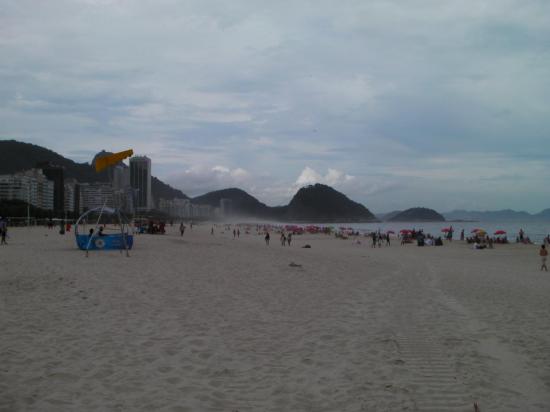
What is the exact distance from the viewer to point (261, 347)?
18.5ft

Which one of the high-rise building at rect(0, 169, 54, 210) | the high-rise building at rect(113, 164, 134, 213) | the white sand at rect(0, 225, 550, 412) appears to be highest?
the high-rise building at rect(0, 169, 54, 210)

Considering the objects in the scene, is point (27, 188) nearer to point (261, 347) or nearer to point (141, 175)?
point (141, 175)

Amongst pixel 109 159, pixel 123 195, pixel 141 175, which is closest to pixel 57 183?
pixel 141 175

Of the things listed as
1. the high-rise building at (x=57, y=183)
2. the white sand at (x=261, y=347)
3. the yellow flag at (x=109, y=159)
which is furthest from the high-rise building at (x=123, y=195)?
the high-rise building at (x=57, y=183)

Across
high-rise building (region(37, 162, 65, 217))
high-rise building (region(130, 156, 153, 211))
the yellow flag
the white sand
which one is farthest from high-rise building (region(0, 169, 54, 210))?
the white sand

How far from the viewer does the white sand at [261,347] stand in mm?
4051

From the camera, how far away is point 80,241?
18266mm

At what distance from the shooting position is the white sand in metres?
4.05

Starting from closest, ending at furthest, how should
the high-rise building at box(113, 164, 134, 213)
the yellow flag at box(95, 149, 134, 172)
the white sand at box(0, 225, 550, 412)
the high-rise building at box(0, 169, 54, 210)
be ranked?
the white sand at box(0, 225, 550, 412) → the yellow flag at box(95, 149, 134, 172) → the high-rise building at box(113, 164, 134, 213) → the high-rise building at box(0, 169, 54, 210)

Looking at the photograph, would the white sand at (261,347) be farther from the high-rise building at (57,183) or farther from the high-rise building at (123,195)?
the high-rise building at (57,183)

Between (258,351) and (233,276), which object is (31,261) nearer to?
(233,276)

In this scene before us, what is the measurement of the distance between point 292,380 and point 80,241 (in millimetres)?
15851

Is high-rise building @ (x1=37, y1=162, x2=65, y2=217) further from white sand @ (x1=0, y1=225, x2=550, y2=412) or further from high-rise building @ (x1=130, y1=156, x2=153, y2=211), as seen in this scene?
white sand @ (x1=0, y1=225, x2=550, y2=412)

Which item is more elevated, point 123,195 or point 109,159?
point 109,159
